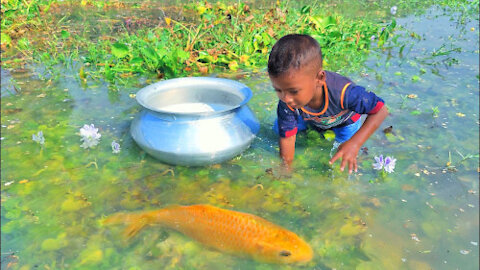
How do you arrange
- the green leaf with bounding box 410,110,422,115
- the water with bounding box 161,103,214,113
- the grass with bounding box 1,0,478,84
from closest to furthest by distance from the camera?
1. the water with bounding box 161,103,214,113
2. the green leaf with bounding box 410,110,422,115
3. the grass with bounding box 1,0,478,84

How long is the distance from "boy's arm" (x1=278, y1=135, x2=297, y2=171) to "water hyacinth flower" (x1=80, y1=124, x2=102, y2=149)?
142 cm

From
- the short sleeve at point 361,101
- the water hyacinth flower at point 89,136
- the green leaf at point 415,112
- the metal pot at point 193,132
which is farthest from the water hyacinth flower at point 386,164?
the water hyacinth flower at point 89,136

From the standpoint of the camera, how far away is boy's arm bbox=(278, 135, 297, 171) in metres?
2.57

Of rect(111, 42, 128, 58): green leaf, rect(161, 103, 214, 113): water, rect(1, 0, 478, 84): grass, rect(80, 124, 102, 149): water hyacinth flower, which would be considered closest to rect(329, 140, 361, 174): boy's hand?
rect(161, 103, 214, 113): water

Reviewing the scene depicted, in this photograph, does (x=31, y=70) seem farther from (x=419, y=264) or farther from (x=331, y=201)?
(x=419, y=264)

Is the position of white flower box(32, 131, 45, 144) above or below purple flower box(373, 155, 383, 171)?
below

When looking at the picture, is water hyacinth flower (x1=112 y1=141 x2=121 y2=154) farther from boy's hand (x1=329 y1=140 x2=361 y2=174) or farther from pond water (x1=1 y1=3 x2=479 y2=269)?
boy's hand (x1=329 y1=140 x2=361 y2=174)

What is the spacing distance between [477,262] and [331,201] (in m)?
0.81

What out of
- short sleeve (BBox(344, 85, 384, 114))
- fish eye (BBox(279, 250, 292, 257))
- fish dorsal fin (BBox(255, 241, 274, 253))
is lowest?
fish eye (BBox(279, 250, 292, 257))

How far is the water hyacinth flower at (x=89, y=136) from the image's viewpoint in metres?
2.70

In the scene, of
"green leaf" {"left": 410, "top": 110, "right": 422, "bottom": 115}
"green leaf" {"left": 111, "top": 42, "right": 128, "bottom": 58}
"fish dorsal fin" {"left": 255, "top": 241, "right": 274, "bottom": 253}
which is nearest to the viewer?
"fish dorsal fin" {"left": 255, "top": 241, "right": 274, "bottom": 253}

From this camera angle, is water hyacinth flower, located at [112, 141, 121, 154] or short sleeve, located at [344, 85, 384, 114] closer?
short sleeve, located at [344, 85, 384, 114]

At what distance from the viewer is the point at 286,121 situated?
2.52 metres

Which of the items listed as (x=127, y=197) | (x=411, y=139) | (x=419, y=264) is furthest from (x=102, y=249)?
(x=411, y=139)
